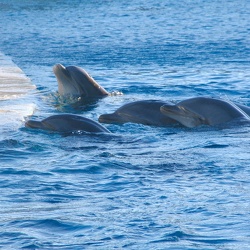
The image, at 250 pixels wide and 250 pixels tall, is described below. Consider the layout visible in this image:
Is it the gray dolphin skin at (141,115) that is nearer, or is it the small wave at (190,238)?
the small wave at (190,238)

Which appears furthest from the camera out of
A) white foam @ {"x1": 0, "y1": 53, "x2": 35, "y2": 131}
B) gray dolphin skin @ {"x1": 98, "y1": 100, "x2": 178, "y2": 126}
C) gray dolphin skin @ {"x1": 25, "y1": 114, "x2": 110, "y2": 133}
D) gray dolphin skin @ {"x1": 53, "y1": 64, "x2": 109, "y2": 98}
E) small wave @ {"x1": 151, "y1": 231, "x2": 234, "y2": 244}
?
gray dolphin skin @ {"x1": 53, "y1": 64, "x2": 109, "y2": 98}

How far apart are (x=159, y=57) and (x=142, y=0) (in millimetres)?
32214

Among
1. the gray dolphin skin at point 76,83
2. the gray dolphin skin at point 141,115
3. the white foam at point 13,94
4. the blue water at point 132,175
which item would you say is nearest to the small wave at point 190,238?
the blue water at point 132,175

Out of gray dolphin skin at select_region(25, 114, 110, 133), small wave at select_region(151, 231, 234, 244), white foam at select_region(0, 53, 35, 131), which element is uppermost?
small wave at select_region(151, 231, 234, 244)

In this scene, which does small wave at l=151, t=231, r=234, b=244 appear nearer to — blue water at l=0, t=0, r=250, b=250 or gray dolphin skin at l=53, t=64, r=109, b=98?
blue water at l=0, t=0, r=250, b=250

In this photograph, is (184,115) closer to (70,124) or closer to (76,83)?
(70,124)

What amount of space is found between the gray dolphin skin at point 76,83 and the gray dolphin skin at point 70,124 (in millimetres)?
3654

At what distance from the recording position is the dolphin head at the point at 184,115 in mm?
11344

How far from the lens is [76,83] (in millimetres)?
14797

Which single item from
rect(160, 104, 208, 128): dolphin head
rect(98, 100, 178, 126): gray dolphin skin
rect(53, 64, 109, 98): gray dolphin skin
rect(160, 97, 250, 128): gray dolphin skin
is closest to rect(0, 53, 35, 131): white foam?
rect(53, 64, 109, 98): gray dolphin skin

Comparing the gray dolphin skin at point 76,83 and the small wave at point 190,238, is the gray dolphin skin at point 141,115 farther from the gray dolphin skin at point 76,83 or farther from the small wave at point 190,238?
the small wave at point 190,238

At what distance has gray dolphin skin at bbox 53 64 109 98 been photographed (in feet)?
48.2

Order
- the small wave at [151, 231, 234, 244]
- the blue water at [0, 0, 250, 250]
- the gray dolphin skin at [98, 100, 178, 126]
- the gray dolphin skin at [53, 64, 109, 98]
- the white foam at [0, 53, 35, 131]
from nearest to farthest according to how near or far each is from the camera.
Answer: the small wave at [151, 231, 234, 244] → the blue water at [0, 0, 250, 250] → the gray dolphin skin at [98, 100, 178, 126] → the white foam at [0, 53, 35, 131] → the gray dolphin skin at [53, 64, 109, 98]

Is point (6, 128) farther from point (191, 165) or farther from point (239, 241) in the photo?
point (239, 241)
